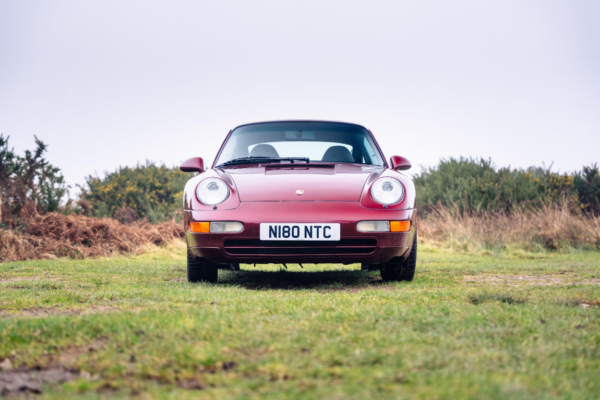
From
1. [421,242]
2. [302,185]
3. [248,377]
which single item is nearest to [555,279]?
[302,185]

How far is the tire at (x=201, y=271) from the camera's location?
496cm

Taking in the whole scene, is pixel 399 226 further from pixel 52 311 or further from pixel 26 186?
pixel 26 186

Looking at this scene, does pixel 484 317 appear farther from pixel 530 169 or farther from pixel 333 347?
pixel 530 169

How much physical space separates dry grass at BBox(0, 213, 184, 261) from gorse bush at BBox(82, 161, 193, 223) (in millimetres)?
4491

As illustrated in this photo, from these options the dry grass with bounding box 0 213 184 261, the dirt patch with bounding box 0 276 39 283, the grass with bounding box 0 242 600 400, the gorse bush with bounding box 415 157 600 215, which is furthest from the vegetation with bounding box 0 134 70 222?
the gorse bush with bounding box 415 157 600 215

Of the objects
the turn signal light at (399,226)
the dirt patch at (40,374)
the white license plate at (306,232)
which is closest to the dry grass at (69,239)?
the white license plate at (306,232)

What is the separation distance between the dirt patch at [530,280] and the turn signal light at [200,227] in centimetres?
250

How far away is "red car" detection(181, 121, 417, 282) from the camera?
4.46 m

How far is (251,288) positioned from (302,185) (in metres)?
0.98

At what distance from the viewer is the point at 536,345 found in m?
2.33

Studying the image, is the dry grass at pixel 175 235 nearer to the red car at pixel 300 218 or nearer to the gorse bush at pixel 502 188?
the gorse bush at pixel 502 188

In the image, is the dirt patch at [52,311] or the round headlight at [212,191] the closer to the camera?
the dirt patch at [52,311]

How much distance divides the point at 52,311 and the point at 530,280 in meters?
4.30

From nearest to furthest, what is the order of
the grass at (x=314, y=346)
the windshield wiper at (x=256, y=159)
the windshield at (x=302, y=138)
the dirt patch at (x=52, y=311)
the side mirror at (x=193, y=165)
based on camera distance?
1. the grass at (x=314, y=346)
2. the dirt patch at (x=52, y=311)
3. the windshield wiper at (x=256, y=159)
4. the side mirror at (x=193, y=165)
5. the windshield at (x=302, y=138)
